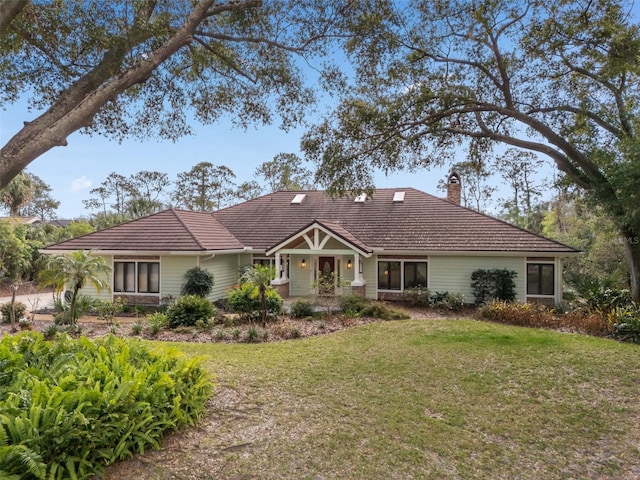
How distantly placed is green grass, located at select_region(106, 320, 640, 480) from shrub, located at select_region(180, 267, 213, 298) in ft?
23.6

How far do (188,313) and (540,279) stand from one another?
14104 millimetres

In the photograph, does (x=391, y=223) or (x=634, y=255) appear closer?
(x=634, y=255)

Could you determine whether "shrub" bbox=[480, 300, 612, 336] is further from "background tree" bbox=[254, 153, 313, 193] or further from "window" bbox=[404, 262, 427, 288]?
"background tree" bbox=[254, 153, 313, 193]

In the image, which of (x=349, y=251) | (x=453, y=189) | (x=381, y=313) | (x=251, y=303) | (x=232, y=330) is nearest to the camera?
(x=232, y=330)

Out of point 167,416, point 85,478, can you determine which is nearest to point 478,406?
point 167,416

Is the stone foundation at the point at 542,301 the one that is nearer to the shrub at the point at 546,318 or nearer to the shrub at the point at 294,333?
the shrub at the point at 546,318

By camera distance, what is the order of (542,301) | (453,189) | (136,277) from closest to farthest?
(542,301) → (136,277) → (453,189)

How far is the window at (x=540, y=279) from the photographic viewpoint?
1681 centimetres

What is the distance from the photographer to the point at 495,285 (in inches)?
661

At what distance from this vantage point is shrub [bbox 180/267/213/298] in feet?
55.2

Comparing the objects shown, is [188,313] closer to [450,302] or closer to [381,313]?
[381,313]

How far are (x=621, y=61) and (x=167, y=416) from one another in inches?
491

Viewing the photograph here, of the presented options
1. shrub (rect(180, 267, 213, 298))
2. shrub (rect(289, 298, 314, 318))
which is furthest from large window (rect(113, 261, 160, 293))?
shrub (rect(289, 298, 314, 318))

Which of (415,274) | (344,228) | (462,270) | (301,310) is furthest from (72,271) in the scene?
(462,270)
